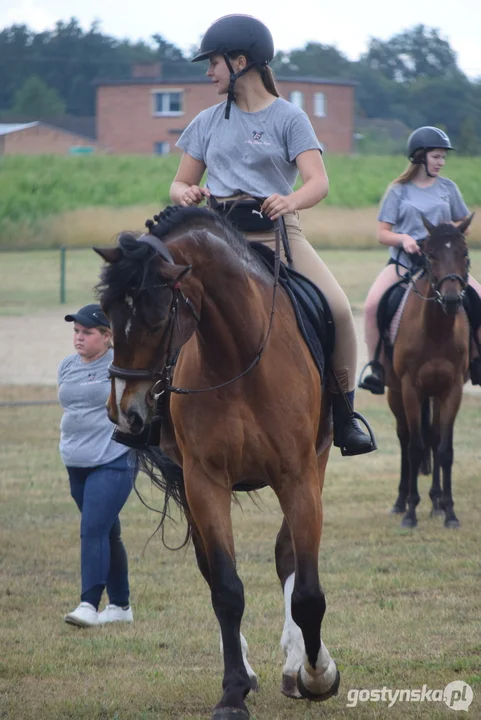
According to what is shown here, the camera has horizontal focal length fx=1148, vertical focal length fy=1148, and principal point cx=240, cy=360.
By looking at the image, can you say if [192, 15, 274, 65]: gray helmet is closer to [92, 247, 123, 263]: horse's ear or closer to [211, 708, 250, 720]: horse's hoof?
[92, 247, 123, 263]: horse's ear

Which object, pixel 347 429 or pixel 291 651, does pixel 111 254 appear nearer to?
pixel 347 429

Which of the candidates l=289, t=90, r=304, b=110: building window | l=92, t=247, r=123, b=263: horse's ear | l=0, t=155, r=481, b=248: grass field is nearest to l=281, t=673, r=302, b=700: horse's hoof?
l=92, t=247, r=123, b=263: horse's ear

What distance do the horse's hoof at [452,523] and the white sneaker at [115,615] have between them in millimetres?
3594

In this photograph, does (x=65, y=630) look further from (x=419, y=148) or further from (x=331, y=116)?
(x=331, y=116)

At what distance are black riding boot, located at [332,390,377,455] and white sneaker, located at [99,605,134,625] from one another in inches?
77.2

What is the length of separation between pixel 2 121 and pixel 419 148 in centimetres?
6574

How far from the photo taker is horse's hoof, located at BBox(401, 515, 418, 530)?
9766 millimetres

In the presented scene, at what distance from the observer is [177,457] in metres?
5.58

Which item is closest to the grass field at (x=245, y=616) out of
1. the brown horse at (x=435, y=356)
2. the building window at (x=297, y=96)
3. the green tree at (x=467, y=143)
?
the brown horse at (x=435, y=356)

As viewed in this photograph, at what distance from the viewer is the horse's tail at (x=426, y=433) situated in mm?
11117

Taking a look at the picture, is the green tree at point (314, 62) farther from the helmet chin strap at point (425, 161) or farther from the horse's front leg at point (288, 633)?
the horse's front leg at point (288, 633)

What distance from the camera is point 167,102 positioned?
69.7 m

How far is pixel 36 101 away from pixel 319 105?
1867 centimetres

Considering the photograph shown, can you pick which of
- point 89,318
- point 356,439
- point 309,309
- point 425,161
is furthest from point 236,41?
point 425,161
